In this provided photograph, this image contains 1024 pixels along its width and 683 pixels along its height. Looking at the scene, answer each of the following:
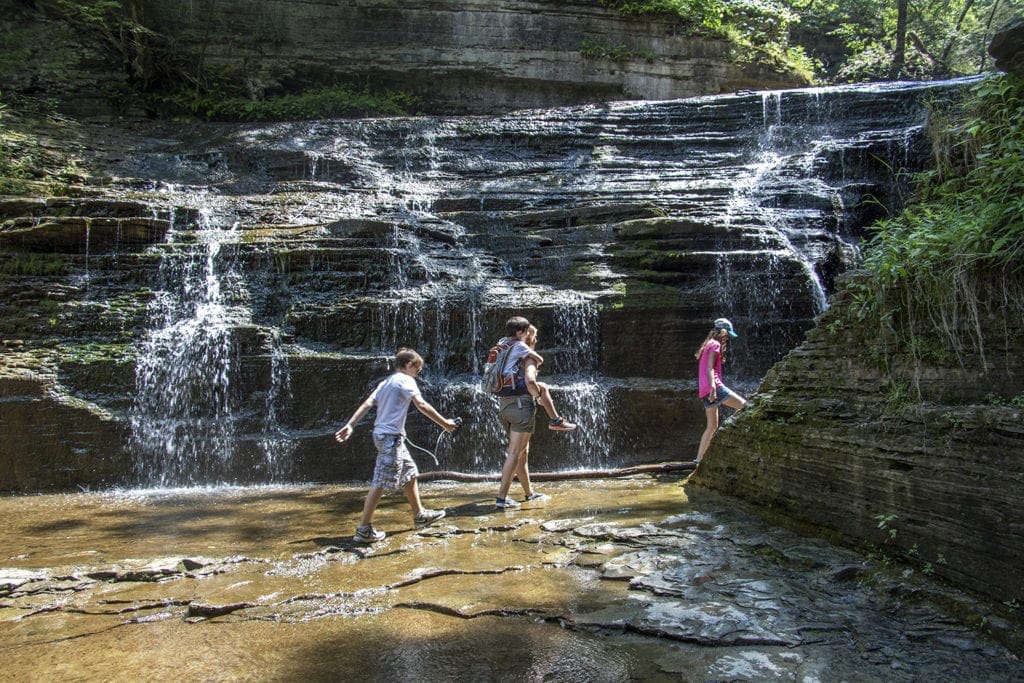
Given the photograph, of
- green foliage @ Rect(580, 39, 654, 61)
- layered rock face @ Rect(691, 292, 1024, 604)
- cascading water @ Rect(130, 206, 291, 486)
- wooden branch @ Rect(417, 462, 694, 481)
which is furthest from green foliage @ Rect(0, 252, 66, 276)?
green foliage @ Rect(580, 39, 654, 61)

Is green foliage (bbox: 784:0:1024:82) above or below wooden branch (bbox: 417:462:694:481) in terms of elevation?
above

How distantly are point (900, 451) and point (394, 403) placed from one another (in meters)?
3.58

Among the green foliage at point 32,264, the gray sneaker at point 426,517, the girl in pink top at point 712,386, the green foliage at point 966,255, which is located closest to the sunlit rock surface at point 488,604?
the gray sneaker at point 426,517

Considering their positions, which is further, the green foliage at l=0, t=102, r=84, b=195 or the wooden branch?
the green foliage at l=0, t=102, r=84, b=195

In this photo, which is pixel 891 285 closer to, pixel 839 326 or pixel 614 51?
pixel 839 326

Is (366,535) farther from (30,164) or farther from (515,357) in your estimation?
(30,164)

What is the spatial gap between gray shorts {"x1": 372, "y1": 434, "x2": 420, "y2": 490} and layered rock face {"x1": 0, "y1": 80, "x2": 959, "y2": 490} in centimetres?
335

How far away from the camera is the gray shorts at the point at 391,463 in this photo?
5617 millimetres

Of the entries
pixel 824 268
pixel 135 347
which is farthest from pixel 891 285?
pixel 135 347

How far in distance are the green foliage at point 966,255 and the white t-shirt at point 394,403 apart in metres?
3.41

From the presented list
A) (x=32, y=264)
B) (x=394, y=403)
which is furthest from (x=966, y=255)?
(x=32, y=264)

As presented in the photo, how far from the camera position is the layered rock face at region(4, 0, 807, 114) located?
18188 mm

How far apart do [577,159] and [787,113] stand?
4451mm

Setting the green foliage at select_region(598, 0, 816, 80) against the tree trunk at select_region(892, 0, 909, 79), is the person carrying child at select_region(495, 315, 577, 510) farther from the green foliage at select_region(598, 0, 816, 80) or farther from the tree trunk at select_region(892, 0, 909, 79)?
the tree trunk at select_region(892, 0, 909, 79)
